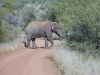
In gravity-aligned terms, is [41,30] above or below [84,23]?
below

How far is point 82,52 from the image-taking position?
17.6 m

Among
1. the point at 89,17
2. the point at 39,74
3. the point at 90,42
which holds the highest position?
the point at 89,17

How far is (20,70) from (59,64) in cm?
205

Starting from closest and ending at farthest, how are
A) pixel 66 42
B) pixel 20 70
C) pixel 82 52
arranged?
pixel 20 70 < pixel 82 52 < pixel 66 42

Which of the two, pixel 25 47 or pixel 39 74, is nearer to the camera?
pixel 39 74

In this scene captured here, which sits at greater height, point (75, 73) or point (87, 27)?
point (87, 27)

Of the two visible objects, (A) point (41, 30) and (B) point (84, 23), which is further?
(A) point (41, 30)

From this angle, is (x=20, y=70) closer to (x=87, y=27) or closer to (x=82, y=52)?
(x=82, y=52)

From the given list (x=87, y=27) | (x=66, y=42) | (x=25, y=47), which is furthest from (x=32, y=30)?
(x=87, y=27)

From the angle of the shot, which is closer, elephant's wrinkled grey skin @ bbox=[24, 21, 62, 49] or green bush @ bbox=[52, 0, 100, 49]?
green bush @ bbox=[52, 0, 100, 49]

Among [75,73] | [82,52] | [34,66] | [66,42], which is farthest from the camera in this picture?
[66,42]

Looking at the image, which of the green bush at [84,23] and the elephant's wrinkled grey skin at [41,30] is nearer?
the green bush at [84,23]

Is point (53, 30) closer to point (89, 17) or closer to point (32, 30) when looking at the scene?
point (32, 30)

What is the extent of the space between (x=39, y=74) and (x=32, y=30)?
50.6 ft
